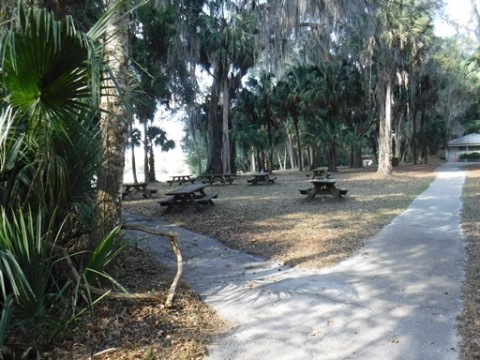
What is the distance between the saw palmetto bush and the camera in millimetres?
2766

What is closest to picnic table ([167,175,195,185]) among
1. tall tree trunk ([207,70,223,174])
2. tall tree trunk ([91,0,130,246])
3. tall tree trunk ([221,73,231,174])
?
tall tree trunk ([207,70,223,174])

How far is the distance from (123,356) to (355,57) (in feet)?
84.7

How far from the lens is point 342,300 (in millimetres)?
4230

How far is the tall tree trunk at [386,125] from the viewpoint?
22.1 meters

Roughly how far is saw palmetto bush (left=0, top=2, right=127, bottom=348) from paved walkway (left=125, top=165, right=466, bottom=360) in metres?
1.33

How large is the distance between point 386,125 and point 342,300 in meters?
19.6

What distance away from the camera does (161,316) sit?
384cm

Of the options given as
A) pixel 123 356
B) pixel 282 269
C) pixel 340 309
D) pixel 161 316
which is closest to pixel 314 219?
pixel 282 269

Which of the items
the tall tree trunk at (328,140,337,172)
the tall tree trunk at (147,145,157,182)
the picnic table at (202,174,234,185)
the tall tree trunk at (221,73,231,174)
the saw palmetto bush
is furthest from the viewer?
the tall tree trunk at (328,140,337,172)

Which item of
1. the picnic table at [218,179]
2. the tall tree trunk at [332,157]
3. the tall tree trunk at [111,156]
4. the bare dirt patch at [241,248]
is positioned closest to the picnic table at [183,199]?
the bare dirt patch at [241,248]

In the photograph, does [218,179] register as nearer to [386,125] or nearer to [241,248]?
[386,125]

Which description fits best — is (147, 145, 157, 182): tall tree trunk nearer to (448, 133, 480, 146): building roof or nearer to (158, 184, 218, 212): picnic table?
(158, 184, 218, 212): picnic table

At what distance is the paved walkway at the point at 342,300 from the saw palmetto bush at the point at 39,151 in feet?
4.37

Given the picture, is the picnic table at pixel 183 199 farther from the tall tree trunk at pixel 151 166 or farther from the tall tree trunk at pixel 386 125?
the tall tree trunk at pixel 151 166
